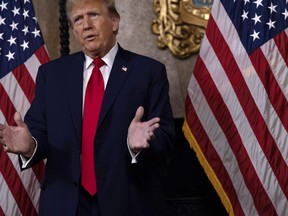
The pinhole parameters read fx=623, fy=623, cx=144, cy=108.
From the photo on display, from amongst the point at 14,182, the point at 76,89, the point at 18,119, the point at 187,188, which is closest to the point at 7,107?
the point at 14,182

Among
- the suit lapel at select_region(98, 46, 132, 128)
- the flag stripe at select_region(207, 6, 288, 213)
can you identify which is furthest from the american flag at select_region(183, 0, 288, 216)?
the suit lapel at select_region(98, 46, 132, 128)

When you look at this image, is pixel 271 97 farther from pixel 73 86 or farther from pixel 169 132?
pixel 73 86

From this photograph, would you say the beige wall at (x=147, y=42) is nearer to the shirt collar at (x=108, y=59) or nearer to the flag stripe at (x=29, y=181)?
the flag stripe at (x=29, y=181)

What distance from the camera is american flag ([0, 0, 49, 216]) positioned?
2760mm

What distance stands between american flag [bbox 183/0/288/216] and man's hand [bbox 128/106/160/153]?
0.87 metres

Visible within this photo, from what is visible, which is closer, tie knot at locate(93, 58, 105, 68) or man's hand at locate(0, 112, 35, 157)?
man's hand at locate(0, 112, 35, 157)

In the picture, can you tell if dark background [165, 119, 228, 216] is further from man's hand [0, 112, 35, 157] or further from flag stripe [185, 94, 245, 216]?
man's hand [0, 112, 35, 157]

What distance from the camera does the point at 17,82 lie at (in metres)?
2.83

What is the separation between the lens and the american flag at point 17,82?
109 inches

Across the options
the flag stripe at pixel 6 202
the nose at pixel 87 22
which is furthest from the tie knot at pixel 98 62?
the flag stripe at pixel 6 202

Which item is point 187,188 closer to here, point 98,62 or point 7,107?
point 7,107

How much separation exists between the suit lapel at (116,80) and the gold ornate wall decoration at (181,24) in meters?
1.03

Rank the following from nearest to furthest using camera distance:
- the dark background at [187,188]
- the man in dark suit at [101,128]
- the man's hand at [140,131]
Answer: the man's hand at [140,131] → the man in dark suit at [101,128] → the dark background at [187,188]

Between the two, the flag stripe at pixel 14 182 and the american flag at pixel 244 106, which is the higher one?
the american flag at pixel 244 106
